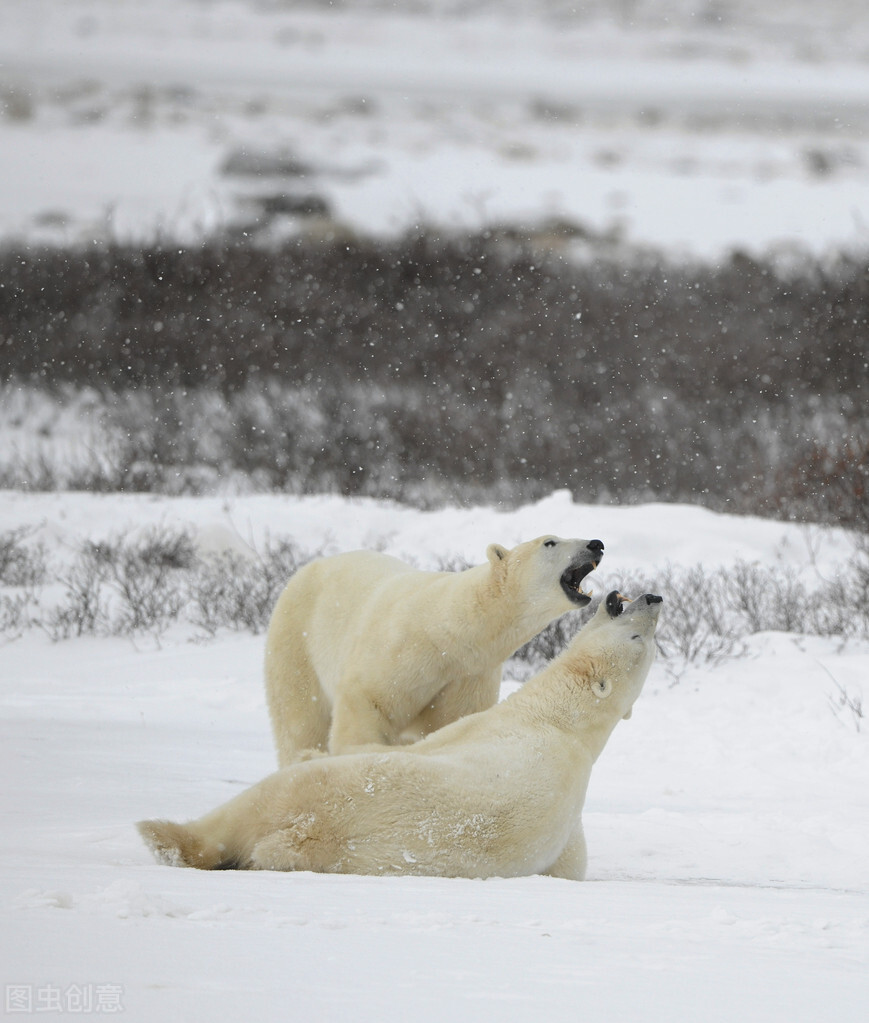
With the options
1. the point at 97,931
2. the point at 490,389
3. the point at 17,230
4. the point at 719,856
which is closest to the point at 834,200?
the point at 490,389

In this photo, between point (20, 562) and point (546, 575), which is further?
point (20, 562)

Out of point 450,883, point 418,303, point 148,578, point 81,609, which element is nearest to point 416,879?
point 450,883

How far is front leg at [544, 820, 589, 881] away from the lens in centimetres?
284

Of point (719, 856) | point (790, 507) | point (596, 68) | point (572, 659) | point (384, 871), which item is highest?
point (596, 68)

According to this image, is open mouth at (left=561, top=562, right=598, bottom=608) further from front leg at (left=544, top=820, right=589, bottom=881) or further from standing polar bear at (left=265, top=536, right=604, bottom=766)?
front leg at (left=544, top=820, right=589, bottom=881)

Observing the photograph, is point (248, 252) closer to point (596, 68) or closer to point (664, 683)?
point (664, 683)

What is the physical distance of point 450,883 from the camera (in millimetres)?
2428

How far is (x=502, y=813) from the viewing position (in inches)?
104

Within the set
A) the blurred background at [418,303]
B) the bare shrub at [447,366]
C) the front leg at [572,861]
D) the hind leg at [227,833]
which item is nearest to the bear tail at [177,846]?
the hind leg at [227,833]

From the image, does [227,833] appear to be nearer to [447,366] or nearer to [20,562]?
[20,562]

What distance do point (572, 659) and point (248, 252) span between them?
1910cm

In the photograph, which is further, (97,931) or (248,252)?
(248,252)

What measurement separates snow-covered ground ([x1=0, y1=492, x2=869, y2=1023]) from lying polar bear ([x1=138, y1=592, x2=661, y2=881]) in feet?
0.33

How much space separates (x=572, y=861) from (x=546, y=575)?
820mm
